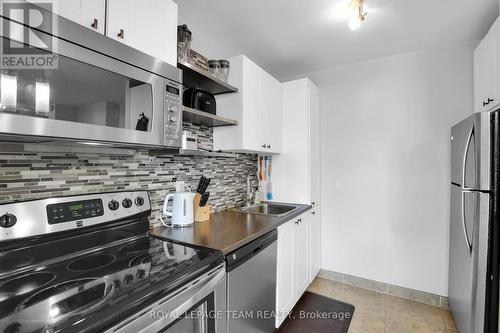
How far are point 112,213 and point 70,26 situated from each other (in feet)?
2.81

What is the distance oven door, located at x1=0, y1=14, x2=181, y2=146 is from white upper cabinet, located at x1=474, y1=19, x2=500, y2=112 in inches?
83.0

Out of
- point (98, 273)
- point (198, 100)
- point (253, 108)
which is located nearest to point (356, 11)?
point (253, 108)

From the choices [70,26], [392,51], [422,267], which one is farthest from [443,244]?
[70,26]

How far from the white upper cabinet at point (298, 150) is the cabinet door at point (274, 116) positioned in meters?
0.07

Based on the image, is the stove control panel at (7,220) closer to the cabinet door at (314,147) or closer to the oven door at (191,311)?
the oven door at (191,311)

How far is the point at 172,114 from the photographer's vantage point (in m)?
1.29

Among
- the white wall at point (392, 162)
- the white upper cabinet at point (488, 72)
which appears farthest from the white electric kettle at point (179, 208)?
the white upper cabinet at point (488, 72)

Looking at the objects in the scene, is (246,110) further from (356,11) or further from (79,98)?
(79,98)

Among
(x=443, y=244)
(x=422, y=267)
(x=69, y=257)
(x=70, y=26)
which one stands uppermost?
(x=70, y=26)

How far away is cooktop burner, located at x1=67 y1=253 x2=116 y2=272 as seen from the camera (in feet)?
3.26

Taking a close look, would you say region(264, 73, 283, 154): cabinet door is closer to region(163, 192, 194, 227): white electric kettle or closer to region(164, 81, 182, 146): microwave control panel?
region(163, 192, 194, 227): white electric kettle

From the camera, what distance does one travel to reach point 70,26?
0.89 metres

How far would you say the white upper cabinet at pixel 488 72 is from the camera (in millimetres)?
1602

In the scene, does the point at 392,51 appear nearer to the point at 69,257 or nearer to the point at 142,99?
the point at 142,99
